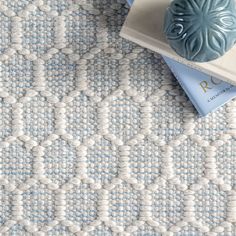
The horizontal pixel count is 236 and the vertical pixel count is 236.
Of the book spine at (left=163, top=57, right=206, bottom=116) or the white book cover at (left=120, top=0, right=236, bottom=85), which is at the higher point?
the white book cover at (left=120, top=0, right=236, bottom=85)

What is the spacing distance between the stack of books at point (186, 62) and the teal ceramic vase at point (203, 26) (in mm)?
37

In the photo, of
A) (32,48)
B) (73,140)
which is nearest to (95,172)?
(73,140)

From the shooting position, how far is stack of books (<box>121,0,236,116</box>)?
513 millimetres

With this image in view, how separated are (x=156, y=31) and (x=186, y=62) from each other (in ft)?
0.13

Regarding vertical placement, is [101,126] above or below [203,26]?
below

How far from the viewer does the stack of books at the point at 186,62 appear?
1.68 ft

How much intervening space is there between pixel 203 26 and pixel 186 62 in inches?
2.5

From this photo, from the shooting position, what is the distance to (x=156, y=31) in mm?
513

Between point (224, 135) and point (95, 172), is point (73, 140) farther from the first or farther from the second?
point (224, 135)

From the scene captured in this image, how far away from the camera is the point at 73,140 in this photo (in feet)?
1.81

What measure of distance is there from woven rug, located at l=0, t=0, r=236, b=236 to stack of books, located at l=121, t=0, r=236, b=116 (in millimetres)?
19

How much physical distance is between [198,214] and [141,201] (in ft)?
0.19

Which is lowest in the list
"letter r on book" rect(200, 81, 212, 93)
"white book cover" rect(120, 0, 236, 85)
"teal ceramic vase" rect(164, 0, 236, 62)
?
"letter r on book" rect(200, 81, 212, 93)

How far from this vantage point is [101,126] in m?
0.55
